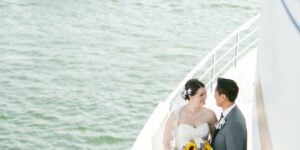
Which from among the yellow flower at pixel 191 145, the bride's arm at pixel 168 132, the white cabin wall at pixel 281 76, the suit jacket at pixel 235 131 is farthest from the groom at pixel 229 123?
the bride's arm at pixel 168 132

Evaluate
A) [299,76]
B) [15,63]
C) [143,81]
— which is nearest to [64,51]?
[15,63]

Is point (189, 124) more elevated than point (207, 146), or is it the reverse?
point (189, 124)

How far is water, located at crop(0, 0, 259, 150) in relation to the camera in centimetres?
1477

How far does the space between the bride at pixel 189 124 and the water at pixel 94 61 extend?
28.7ft

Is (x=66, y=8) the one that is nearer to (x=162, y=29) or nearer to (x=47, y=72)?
(x=162, y=29)

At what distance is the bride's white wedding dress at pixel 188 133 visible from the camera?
533cm

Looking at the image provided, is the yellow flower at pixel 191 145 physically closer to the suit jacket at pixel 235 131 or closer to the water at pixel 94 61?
the suit jacket at pixel 235 131

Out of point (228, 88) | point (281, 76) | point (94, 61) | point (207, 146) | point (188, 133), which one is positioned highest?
point (94, 61)

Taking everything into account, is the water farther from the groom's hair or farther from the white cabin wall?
the white cabin wall

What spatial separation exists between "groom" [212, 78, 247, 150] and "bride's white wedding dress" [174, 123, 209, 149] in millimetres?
355

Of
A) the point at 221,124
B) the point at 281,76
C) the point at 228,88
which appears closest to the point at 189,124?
the point at 221,124

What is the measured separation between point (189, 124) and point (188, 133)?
7cm

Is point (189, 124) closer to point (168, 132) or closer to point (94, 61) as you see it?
point (168, 132)

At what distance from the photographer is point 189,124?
17.6 ft
